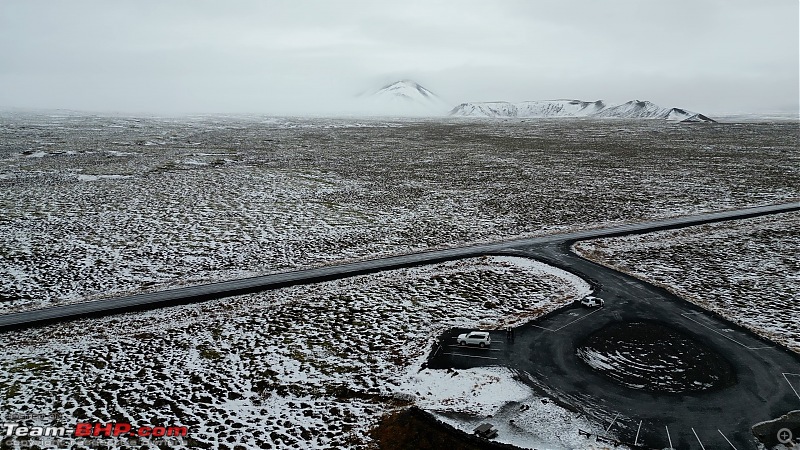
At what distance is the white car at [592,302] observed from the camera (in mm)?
25391

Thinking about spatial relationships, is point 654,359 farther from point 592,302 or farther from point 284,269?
point 284,269

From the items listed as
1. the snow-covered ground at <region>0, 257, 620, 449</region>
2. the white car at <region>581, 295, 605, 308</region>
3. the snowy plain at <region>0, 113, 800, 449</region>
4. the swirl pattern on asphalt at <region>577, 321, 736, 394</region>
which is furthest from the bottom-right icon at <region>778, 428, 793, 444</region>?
the white car at <region>581, 295, 605, 308</region>

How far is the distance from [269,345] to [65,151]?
3436 inches

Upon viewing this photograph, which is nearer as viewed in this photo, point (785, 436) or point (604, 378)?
point (785, 436)

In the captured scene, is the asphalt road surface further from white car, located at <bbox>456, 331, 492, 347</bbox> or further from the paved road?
white car, located at <bbox>456, 331, 492, 347</bbox>

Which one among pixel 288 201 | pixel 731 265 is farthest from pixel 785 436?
pixel 288 201

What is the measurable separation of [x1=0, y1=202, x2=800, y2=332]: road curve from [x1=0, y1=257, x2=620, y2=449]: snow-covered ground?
36.9 inches

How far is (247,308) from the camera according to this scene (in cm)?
2539

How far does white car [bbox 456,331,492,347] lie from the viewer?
69.9ft

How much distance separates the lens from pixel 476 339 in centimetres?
2138

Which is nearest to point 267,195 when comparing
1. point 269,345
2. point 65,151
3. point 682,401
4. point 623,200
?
point 269,345

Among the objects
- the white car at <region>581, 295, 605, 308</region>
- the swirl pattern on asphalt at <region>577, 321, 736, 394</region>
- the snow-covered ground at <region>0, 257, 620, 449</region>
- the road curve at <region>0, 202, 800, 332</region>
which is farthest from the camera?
the white car at <region>581, 295, 605, 308</region>

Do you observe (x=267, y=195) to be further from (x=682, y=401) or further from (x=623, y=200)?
(x=682, y=401)

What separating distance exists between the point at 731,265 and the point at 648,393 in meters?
19.5
